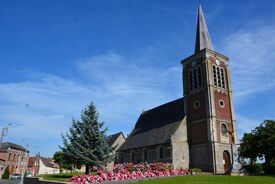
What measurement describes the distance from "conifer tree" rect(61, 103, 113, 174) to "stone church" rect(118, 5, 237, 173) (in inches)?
417

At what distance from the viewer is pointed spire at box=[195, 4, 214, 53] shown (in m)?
38.3

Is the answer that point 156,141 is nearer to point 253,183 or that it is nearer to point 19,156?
point 253,183

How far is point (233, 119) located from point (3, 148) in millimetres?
44201

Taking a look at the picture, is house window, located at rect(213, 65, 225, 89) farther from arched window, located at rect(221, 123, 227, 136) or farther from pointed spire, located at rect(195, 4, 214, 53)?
arched window, located at rect(221, 123, 227, 136)

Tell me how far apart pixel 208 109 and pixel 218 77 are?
530 centimetres

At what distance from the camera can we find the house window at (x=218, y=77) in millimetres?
35156

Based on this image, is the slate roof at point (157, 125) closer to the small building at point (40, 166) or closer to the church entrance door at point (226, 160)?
the church entrance door at point (226, 160)

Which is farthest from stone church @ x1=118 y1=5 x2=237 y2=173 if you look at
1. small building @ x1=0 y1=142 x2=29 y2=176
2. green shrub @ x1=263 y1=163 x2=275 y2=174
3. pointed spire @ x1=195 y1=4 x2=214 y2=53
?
small building @ x1=0 y1=142 x2=29 y2=176

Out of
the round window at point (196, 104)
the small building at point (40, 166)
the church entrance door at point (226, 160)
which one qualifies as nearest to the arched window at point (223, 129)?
the church entrance door at point (226, 160)

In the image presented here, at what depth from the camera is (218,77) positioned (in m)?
35.7

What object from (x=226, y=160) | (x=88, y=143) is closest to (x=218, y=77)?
(x=226, y=160)

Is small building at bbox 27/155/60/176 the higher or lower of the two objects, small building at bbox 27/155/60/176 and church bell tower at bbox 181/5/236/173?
the lower

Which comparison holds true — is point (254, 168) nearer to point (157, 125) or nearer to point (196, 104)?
point (196, 104)

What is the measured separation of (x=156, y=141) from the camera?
35469mm
